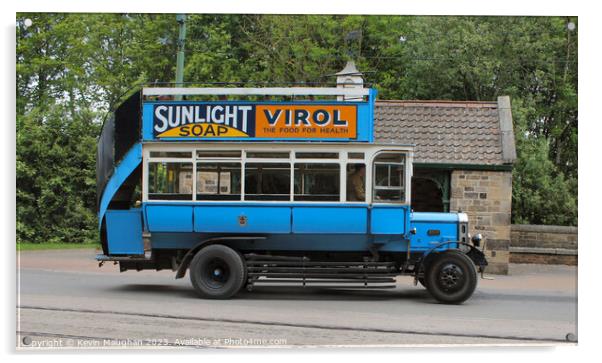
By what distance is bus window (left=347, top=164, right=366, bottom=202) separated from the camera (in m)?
10.8

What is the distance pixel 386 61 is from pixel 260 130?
1753mm

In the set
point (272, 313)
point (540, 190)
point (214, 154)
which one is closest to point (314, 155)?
point (214, 154)

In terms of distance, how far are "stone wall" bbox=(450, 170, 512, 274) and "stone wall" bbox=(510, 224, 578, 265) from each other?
169 mm

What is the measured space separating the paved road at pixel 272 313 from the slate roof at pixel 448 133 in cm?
249

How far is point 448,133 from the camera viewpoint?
47.0 ft

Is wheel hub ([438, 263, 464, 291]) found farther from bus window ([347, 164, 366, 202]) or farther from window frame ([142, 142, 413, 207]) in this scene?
bus window ([347, 164, 366, 202])

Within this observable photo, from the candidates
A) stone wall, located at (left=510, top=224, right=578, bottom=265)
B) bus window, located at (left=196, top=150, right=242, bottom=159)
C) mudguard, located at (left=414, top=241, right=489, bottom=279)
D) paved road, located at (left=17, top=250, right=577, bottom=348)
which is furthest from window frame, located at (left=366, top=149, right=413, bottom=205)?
stone wall, located at (left=510, top=224, right=578, bottom=265)

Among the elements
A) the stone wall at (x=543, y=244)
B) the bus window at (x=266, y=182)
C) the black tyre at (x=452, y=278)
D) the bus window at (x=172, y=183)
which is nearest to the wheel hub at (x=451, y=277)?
the black tyre at (x=452, y=278)

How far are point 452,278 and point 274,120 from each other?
289 centimetres

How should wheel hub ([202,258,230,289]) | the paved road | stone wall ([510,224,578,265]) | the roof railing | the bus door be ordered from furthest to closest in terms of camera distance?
wheel hub ([202,258,230,289]) < the bus door < the roof railing < stone wall ([510,224,578,265]) < the paved road

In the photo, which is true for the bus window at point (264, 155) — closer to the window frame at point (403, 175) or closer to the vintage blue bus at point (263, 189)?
the vintage blue bus at point (263, 189)

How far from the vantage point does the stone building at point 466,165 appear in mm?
13500

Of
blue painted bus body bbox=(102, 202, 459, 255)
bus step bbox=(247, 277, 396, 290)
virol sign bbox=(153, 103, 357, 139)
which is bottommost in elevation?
bus step bbox=(247, 277, 396, 290)

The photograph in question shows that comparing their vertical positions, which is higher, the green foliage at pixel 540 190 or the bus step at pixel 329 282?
the green foliage at pixel 540 190
